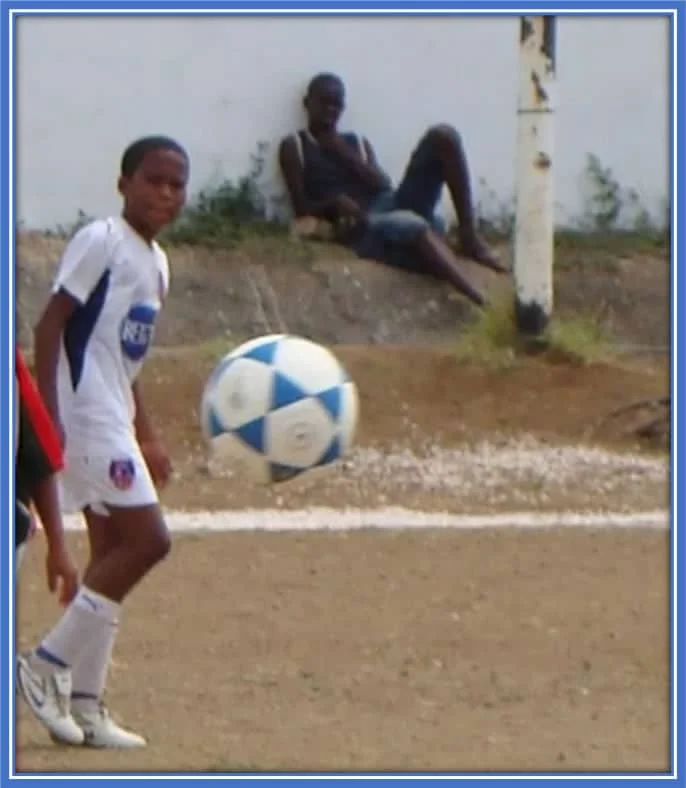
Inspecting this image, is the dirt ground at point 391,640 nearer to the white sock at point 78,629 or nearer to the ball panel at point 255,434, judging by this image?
the white sock at point 78,629

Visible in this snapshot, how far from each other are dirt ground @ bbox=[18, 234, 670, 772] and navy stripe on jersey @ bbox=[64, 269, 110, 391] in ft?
3.58

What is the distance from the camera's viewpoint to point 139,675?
7.07 m

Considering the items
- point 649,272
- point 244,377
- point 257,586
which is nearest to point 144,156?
point 244,377

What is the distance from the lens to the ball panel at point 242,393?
6754 mm

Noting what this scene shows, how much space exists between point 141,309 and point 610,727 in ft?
6.17

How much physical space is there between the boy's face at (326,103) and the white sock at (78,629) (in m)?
9.15

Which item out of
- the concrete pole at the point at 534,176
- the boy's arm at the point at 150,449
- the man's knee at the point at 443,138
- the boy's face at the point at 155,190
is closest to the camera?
the boy's face at the point at 155,190

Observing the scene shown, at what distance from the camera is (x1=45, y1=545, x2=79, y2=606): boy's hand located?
Result: 5.77 m

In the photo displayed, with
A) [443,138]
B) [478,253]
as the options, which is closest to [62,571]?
[443,138]

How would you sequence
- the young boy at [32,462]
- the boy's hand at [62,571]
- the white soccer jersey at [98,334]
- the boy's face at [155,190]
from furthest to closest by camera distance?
1. the boy's face at [155,190]
2. the white soccer jersey at [98,334]
3. the boy's hand at [62,571]
4. the young boy at [32,462]

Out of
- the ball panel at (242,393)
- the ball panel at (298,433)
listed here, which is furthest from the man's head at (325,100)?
the ball panel at (298,433)

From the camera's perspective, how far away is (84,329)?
19.9 ft

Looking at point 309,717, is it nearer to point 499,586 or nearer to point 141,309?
point 141,309

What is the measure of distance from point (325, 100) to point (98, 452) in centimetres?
909
